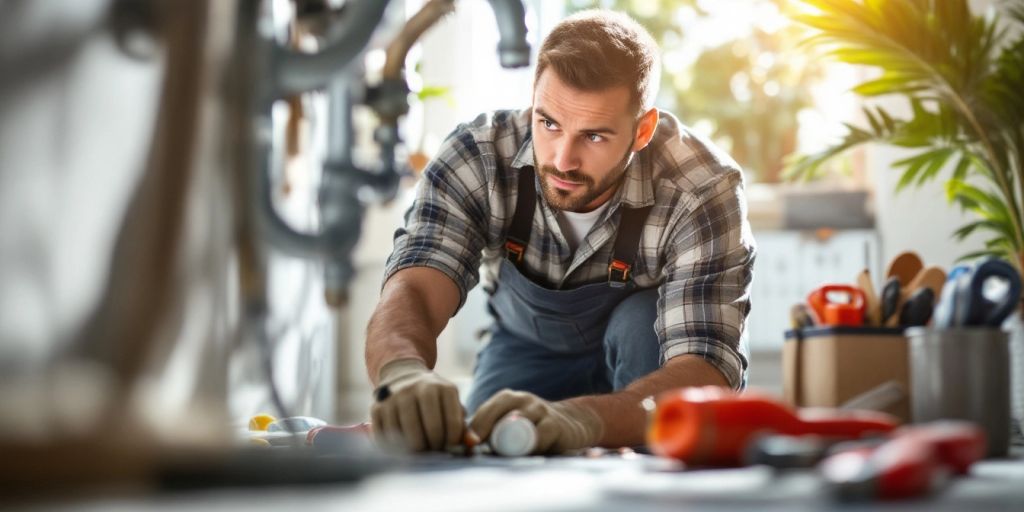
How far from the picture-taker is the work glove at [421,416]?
0.92m

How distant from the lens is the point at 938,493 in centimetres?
54

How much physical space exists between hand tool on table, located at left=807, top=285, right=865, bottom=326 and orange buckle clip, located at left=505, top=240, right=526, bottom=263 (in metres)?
0.59

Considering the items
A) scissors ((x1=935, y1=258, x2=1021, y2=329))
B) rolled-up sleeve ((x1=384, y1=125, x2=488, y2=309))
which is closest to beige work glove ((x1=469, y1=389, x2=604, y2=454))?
scissors ((x1=935, y1=258, x2=1021, y2=329))

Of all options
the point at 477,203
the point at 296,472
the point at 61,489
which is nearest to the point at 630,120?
the point at 477,203

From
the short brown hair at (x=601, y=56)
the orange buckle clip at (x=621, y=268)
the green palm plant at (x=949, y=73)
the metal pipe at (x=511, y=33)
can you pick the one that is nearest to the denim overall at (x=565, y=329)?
the orange buckle clip at (x=621, y=268)

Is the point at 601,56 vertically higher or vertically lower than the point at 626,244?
higher

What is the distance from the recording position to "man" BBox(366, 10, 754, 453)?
1356 millimetres

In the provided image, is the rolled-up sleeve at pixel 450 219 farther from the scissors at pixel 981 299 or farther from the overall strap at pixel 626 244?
the scissors at pixel 981 299

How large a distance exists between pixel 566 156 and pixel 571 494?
3.13 feet

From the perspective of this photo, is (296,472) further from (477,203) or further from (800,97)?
(800,97)

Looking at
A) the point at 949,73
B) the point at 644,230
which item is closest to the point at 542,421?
the point at 644,230

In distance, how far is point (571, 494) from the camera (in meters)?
0.54

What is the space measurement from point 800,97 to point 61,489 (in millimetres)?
3342

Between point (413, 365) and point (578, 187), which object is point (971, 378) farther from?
point (578, 187)
